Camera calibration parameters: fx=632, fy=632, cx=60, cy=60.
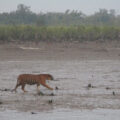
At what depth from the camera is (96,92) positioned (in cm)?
1554

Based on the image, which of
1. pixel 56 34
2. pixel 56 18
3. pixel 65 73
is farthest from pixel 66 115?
pixel 56 18

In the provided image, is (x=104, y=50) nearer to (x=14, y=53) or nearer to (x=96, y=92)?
(x=14, y=53)

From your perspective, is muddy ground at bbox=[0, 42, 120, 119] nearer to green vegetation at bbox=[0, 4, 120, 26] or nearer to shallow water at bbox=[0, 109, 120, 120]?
shallow water at bbox=[0, 109, 120, 120]

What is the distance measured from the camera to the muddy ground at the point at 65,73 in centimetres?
1351

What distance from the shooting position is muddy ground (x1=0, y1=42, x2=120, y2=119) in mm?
13508

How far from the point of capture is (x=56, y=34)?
1368 inches

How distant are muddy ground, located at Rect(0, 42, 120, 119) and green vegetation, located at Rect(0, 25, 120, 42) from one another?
1.15 meters

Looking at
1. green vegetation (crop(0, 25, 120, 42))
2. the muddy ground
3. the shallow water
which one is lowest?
the muddy ground

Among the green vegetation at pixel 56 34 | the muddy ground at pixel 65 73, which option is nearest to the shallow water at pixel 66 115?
the muddy ground at pixel 65 73

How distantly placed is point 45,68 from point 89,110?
35.5ft

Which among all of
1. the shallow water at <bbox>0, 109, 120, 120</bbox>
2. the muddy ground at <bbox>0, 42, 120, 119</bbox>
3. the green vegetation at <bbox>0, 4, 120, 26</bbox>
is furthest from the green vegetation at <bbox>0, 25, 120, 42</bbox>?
the shallow water at <bbox>0, 109, 120, 120</bbox>

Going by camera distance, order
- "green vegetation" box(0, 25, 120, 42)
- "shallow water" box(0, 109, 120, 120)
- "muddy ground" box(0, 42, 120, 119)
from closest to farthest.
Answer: "shallow water" box(0, 109, 120, 120) → "muddy ground" box(0, 42, 120, 119) → "green vegetation" box(0, 25, 120, 42)

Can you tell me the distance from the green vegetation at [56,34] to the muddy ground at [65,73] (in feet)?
3.76

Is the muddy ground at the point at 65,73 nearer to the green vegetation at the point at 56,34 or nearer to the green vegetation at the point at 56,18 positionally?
the green vegetation at the point at 56,34
